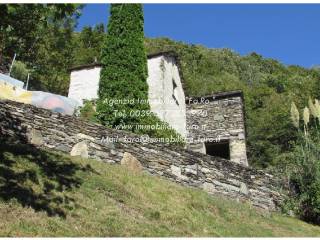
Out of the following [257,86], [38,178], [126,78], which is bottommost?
[38,178]

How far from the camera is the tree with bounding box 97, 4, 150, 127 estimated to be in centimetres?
1441

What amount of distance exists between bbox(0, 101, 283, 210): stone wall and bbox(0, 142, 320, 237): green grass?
61cm

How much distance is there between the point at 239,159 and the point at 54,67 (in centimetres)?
1460

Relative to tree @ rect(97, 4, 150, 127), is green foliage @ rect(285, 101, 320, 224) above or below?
below

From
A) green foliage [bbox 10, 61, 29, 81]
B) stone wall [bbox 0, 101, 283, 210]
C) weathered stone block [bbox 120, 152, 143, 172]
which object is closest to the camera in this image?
stone wall [bbox 0, 101, 283, 210]

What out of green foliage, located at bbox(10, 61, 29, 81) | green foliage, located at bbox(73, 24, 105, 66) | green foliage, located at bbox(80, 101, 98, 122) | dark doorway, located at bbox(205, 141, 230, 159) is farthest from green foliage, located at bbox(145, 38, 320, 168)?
green foliage, located at bbox(80, 101, 98, 122)

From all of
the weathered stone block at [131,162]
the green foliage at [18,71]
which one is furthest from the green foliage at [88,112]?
the green foliage at [18,71]

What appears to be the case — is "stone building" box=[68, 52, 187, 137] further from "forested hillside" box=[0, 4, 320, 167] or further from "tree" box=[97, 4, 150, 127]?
"forested hillside" box=[0, 4, 320, 167]

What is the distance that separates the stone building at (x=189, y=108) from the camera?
18.2 metres

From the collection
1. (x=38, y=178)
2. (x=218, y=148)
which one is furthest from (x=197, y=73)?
(x=38, y=178)

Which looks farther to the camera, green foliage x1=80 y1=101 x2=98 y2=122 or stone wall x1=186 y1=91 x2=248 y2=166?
stone wall x1=186 y1=91 x2=248 y2=166

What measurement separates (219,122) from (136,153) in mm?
8784

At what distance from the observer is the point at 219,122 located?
63.9 ft

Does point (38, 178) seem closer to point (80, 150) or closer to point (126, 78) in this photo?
point (80, 150)
